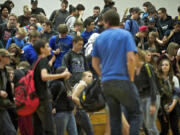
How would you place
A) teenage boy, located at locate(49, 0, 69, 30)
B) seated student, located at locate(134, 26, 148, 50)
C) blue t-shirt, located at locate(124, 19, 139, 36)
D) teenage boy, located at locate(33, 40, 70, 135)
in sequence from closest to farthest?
teenage boy, located at locate(33, 40, 70, 135), seated student, located at locate(134, 26, 148, 50), blue t-shirt, located at locate(124, 19, 139, 36), teenage boy, located at locate(49, 0, 69, 30)

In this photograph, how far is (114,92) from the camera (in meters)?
4.21

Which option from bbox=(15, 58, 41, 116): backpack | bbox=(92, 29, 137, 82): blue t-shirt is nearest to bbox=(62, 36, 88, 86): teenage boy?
bbox=(15, 58, 41, 116): backpack

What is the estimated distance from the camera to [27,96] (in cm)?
479

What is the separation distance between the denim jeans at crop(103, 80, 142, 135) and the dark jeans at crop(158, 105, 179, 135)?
2633mm

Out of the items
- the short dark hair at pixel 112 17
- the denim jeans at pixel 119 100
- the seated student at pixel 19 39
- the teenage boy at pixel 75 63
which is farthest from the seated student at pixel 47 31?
the denim jeans at pixel 119 100

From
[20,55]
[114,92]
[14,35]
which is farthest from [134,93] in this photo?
[14,35]

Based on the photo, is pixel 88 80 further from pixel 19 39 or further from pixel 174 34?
pixel 174 34

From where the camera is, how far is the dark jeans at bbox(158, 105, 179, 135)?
22.3ft

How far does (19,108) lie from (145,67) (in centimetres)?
211

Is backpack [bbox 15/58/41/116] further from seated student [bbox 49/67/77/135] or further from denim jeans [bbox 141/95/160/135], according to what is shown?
denim jeans [bbox 141/95/160/135]

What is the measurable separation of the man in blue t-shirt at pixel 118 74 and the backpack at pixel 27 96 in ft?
3.17

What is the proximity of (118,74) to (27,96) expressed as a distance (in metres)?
1.25

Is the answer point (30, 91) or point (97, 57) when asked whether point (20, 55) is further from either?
point (97, 57)

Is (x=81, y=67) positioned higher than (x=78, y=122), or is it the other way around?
(x=81, y=67)
